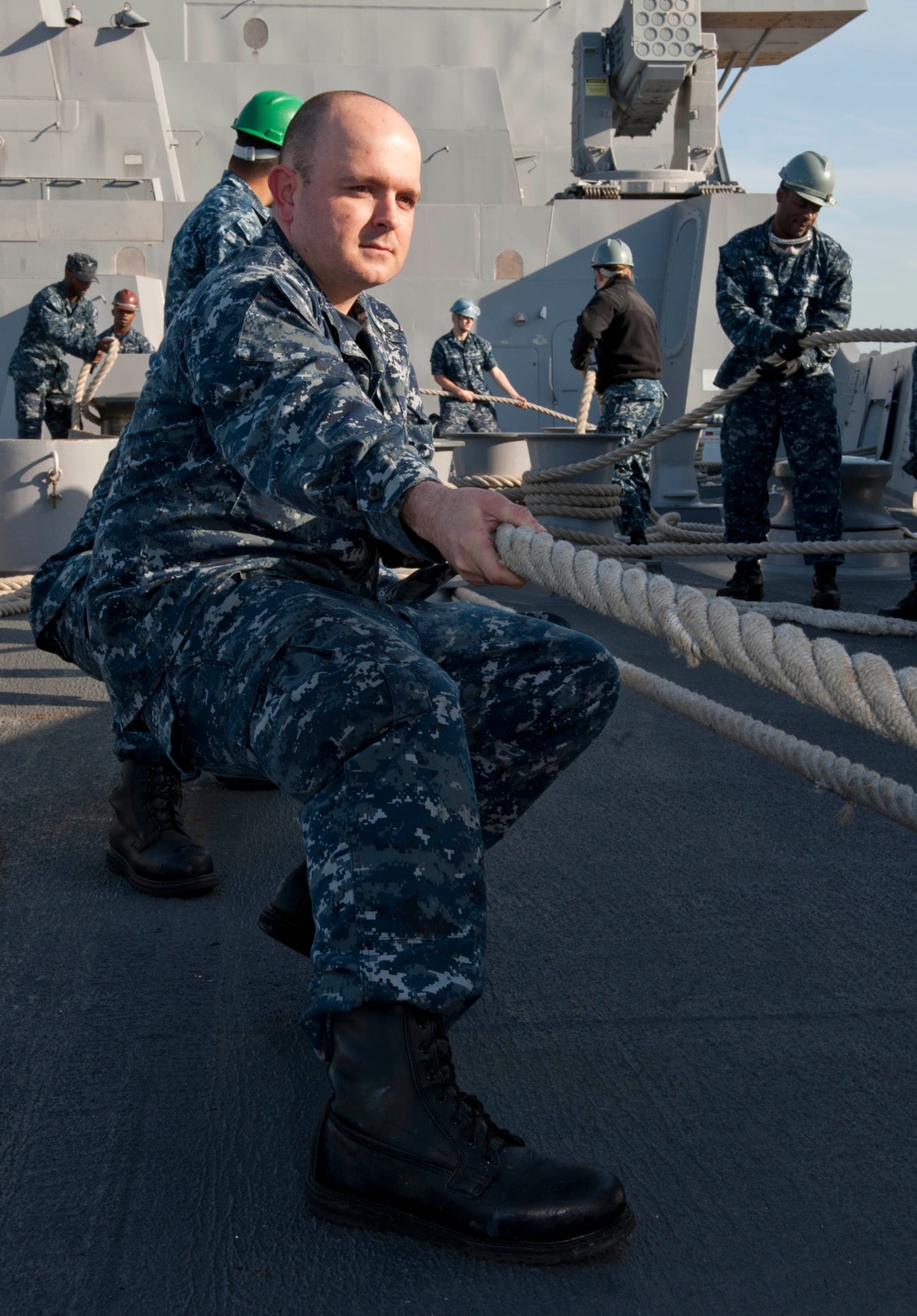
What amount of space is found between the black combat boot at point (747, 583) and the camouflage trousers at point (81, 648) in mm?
3163

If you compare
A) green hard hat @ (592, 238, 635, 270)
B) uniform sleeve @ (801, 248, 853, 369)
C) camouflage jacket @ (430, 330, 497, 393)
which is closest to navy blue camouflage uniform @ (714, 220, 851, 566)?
uniform sleeve @ (801, 248, 853, 369)

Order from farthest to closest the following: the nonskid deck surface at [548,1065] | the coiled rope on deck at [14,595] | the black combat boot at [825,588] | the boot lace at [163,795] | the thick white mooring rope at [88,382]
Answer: the thick white mooring rope at [88,382] → the black combat boot at [825,588] → the coiled rope on deck at [14,595] → the boot lace at [163,795] → the nonskid deck surface at [548,1065]

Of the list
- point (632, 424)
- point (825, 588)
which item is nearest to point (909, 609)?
point (825, 588)

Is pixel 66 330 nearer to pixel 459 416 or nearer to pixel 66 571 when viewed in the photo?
pixel 459 416

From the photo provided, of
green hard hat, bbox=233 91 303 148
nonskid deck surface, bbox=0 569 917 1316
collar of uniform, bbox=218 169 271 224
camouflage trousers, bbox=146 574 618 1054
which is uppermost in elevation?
green hard hat, bbox=233 91 303 148

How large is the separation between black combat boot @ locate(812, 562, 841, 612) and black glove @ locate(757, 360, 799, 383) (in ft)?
2.44

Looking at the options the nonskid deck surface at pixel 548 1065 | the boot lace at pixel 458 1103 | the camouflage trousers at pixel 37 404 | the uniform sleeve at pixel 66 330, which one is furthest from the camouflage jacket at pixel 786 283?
the camouflage trousers at pixel 37 404

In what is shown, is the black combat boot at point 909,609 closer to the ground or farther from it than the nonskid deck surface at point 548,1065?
closer to the ground

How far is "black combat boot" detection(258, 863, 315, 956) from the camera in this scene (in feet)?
5.21

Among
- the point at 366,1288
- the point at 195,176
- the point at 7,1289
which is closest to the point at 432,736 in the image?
the point at 366,1288

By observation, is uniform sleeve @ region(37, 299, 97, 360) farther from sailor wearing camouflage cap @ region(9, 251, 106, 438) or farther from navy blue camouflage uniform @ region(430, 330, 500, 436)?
navy blue camouflage uniform @ region(430, 330, 500, 436)

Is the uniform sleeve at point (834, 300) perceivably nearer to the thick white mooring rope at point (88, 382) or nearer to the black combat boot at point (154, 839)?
the thick white mooring rope at point (88, 382)

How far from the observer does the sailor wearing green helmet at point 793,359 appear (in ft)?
14.6

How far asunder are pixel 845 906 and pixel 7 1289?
1.30 m
